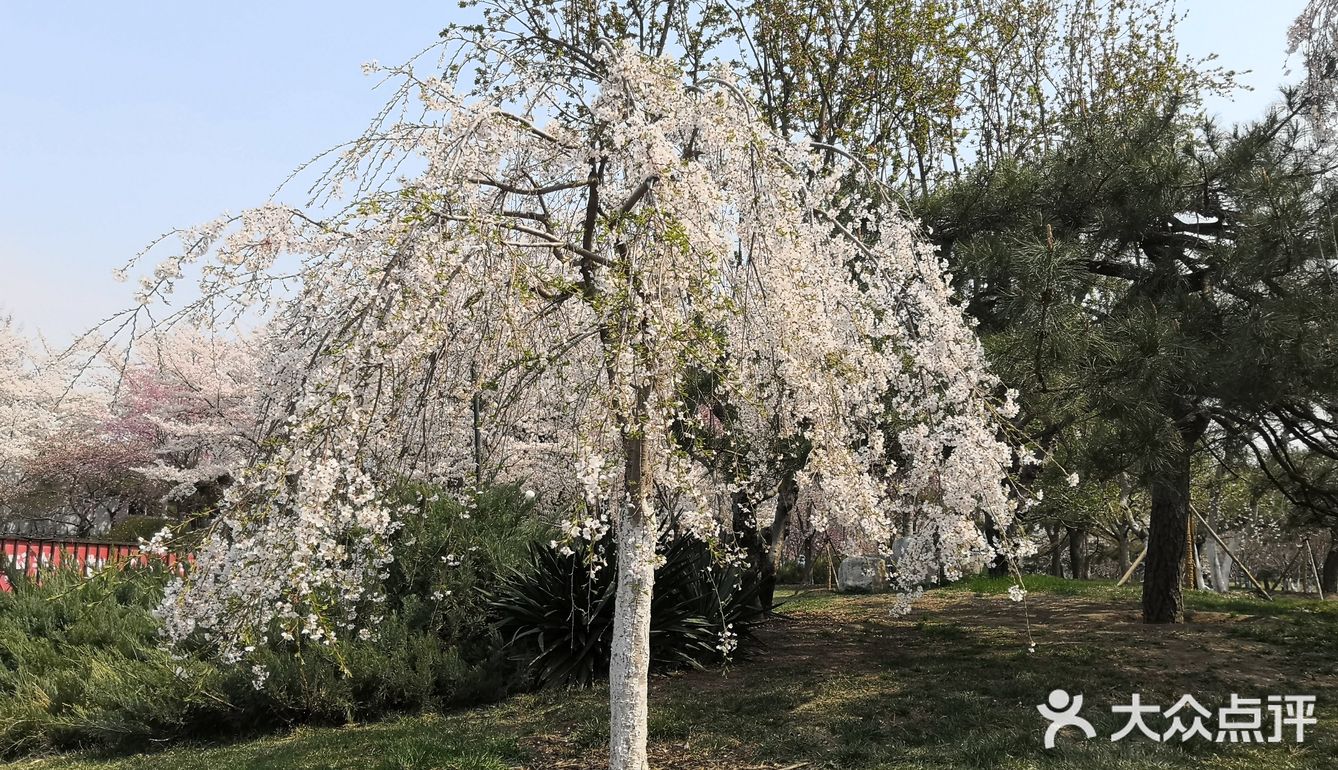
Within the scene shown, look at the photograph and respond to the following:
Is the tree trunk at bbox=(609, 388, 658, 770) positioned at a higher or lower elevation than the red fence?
lower

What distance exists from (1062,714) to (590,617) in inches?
125

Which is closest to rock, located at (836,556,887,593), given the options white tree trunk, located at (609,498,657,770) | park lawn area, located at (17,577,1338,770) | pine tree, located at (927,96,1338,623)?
park lawn area, located at (17,577,1338,770)

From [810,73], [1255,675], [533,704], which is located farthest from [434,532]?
[810,73]

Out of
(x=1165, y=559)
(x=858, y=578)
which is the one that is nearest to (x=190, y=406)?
(x=858, y=578)

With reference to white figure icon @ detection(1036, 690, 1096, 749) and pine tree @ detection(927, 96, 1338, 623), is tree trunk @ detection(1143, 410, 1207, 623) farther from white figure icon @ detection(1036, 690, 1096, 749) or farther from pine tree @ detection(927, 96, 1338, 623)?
white figure icon @ detection(1036, 690, 1096, 749)

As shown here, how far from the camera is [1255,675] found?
20.8 ft

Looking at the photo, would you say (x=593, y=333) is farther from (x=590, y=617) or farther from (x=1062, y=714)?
(x=1062, y=714)

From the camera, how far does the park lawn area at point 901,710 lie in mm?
4906

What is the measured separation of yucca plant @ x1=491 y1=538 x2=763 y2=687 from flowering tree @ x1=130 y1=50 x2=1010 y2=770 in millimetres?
1886

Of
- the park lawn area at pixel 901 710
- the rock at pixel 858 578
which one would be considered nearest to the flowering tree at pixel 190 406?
the rock at pixel 858 578

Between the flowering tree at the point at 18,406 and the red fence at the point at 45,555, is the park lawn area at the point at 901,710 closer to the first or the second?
the red fence at the point at 45,555

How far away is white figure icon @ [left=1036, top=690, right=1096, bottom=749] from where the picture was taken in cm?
513

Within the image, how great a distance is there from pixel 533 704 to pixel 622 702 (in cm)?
231

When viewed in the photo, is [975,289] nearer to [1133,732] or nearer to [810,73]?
[1133,732]
